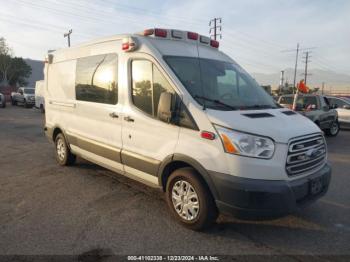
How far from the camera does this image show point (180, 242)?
3689 mm

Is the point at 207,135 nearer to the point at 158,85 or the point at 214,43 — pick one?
the point at 158,85

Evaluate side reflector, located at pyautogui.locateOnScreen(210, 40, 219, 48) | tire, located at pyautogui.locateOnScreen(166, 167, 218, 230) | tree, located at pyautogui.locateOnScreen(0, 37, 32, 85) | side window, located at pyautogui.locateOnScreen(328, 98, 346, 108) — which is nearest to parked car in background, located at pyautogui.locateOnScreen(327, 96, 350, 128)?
side window, located at pyautogui.locateOnScreen(328, 98, 346, 108)

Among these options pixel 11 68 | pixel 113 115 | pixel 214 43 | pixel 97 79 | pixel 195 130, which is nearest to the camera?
pixel 195 130

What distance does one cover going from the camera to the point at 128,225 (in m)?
4.12

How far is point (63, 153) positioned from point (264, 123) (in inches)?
192

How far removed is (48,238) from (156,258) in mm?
1375

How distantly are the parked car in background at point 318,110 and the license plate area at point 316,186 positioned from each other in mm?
7482

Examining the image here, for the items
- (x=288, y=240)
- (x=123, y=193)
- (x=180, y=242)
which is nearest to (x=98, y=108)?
(x=123, y=193)

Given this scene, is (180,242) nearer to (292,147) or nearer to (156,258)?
(156,258)

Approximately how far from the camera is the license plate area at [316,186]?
375cm

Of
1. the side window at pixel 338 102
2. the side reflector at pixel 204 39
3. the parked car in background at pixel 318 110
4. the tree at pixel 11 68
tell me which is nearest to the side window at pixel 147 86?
the side reflector at pixel 204 39

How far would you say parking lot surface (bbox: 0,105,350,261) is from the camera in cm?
356

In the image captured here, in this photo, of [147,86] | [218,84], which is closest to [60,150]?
[147,86]

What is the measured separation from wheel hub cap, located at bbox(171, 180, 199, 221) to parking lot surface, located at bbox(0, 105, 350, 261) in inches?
8.2
